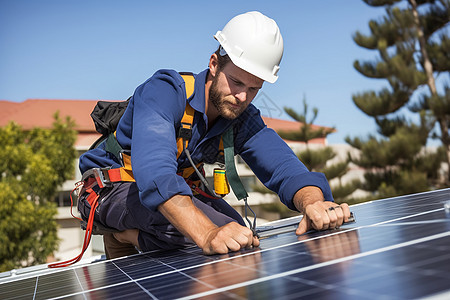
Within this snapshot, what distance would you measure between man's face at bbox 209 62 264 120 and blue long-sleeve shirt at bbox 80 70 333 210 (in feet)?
→ 0.32

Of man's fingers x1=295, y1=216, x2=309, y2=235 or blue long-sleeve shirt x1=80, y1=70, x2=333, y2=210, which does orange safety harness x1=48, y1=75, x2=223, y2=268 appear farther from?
man's fingers x1=295, y1=216, x2=309, y2=235

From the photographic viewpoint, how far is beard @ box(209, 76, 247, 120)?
8.87 feet

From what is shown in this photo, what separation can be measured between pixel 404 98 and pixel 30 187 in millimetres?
16652

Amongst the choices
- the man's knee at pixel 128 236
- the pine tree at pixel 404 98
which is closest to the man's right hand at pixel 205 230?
the man's knee at pixel 128 236

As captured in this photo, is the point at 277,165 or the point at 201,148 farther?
the point at 277,165

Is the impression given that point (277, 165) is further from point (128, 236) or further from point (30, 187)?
point (30, 187)

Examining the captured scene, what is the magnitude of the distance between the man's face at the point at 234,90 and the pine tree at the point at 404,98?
18091 millimetres

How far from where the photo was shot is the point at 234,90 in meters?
2.72

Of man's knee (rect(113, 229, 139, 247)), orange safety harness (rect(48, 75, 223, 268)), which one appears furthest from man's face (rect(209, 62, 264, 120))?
man's knee (rect(113, 229, 139, 247))

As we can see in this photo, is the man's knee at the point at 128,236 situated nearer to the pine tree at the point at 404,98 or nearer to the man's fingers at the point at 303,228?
the man's fingers at the point at 303,228

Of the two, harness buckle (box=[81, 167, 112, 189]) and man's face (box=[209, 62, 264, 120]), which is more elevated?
man's face (box=[209, 62, 264, 120])

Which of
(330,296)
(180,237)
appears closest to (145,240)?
(180,237)

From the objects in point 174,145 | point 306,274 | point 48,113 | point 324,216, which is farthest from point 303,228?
point 48,113

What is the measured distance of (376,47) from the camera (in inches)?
820
